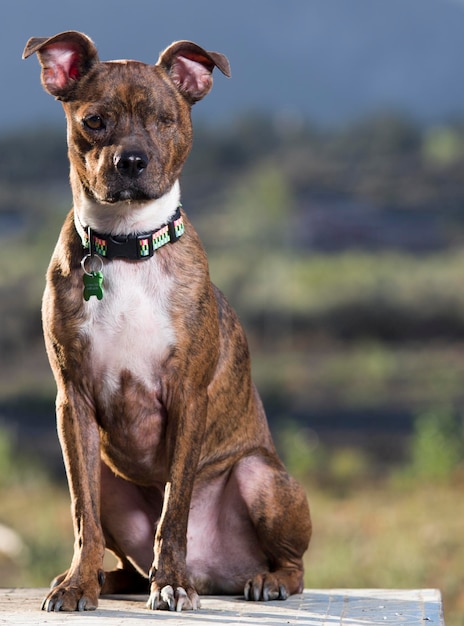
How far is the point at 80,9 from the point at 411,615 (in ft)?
25.2

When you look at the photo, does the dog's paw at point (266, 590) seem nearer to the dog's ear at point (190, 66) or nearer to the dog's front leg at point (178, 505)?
the dog's front leg at point (178, 505)

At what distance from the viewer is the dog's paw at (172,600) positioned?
2.89m

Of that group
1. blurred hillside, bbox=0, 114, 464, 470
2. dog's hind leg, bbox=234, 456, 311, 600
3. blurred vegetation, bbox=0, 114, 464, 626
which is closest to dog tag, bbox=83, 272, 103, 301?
dog's hind leg, bbox=234, 456, 311, 600

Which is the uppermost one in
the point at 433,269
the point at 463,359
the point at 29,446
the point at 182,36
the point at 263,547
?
the point at 182,36

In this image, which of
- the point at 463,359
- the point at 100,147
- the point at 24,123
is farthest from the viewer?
the point at 24,123

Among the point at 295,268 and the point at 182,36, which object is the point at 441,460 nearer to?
the point at 295,268

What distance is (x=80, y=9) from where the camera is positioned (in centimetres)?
956

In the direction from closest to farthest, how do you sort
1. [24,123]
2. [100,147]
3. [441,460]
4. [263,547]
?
[100,147], [263,547], [441,460], [24,123]

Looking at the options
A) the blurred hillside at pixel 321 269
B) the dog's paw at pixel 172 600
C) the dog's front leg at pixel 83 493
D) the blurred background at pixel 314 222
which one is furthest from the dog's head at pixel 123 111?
the blurred hillside at pixel 321 269

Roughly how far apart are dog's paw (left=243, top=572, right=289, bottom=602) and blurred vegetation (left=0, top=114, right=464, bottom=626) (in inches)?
179

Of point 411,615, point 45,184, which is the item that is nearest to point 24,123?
point 45,184

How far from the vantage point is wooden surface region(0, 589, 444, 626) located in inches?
110

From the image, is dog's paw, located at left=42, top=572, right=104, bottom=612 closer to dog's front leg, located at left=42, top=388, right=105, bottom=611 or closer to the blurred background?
dog's front leg, located at left=42, top=388, right=105, bottom=611

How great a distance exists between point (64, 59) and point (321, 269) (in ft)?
20.2
